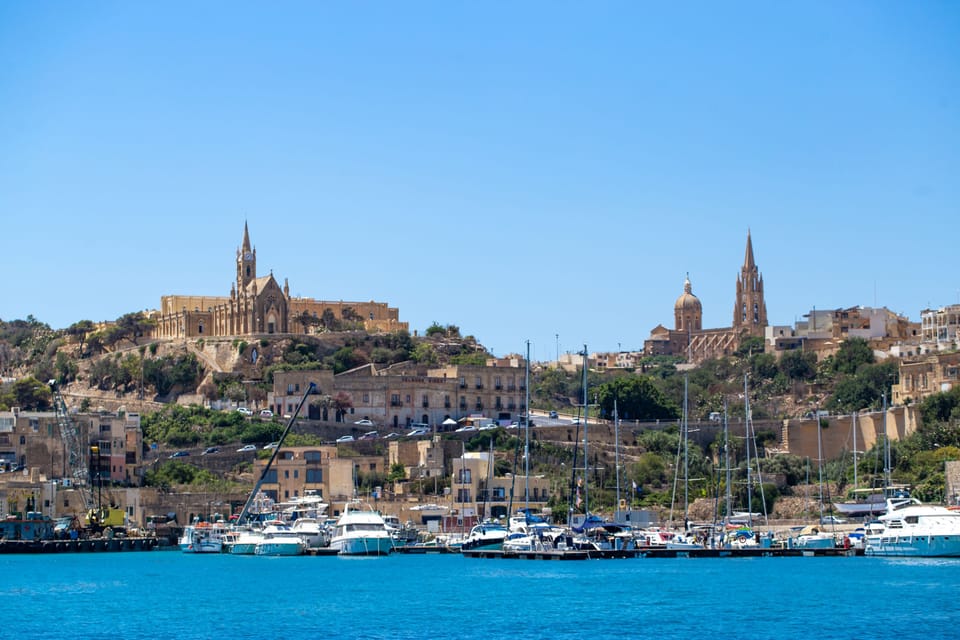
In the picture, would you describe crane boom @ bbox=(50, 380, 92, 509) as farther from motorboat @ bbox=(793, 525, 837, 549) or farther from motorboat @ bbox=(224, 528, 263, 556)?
motorboat @ bbox=(793, 525, 837, 549)

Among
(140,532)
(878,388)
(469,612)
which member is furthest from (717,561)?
(878,388)

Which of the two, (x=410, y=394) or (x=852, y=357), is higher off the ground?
(x=852, y=357)

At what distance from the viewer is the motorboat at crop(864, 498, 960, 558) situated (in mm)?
66062

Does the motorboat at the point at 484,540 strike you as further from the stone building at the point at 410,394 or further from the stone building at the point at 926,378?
the stone building at the point at 926,378

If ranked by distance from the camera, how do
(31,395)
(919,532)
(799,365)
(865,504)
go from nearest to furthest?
(919,532) → (865,504) → (31,395) → (799,365)

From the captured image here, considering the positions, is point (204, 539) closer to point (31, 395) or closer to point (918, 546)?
point (918, 546)

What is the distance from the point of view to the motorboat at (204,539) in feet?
253

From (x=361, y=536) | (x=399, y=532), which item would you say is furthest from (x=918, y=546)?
(x=399, y=532)

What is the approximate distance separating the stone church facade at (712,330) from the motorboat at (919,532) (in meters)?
78.0

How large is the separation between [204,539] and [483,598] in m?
25.3

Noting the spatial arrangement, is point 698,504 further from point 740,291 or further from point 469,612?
point 740,291

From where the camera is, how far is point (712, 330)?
15688 cm

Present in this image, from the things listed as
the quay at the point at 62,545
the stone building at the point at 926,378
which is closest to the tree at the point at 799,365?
the stone building at the point at 926,378

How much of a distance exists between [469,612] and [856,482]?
35.6 meters
